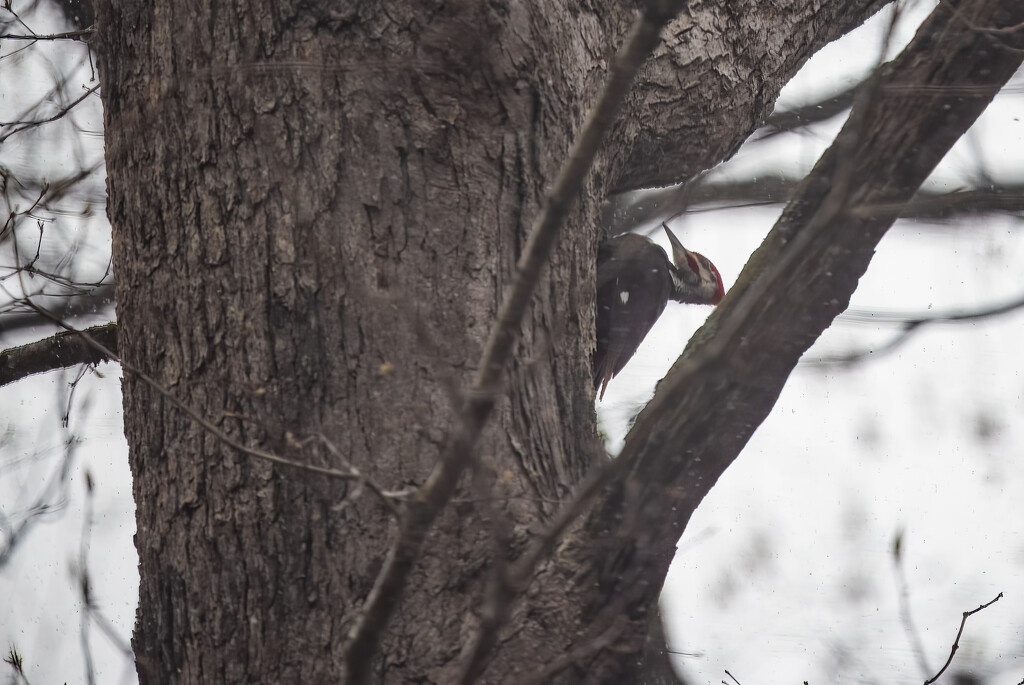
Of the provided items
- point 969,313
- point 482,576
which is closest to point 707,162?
point 969,313

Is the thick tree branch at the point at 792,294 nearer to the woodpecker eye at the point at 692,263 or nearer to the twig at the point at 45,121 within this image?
the twig at the point at 45,121

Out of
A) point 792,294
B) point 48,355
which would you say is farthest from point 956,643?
point 48,355

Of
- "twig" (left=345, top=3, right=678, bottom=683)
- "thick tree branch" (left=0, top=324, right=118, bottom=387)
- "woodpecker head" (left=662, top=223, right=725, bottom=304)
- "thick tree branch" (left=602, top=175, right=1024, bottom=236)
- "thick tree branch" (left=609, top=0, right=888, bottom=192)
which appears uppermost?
"woodpecker head" (left=662, top=223, right=725, bottom=304)

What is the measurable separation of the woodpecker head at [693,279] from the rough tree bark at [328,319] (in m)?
2.69

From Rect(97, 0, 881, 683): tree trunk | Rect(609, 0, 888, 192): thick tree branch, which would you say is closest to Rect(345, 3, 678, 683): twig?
Rect(97, 0, 881, 683): tree trunk

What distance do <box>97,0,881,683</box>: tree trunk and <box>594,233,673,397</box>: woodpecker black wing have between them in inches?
53.4

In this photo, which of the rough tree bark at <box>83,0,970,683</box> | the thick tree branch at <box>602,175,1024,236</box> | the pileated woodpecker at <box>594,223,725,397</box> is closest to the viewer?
the thick tree branch at <box>602,175,1024,236</box>

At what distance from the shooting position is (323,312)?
156cm

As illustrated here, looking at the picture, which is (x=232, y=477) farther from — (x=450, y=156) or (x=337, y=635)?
(x=450, y=156)

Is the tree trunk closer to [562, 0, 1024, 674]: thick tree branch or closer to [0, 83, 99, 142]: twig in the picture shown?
[562, 0, 1024, 674]: thick tree branch

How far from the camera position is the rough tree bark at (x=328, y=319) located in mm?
1498

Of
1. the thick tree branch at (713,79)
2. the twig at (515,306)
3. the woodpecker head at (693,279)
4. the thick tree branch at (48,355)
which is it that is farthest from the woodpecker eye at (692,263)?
the twig at (515,306)

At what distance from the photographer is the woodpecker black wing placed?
313 cm

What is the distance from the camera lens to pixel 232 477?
5.05ft
